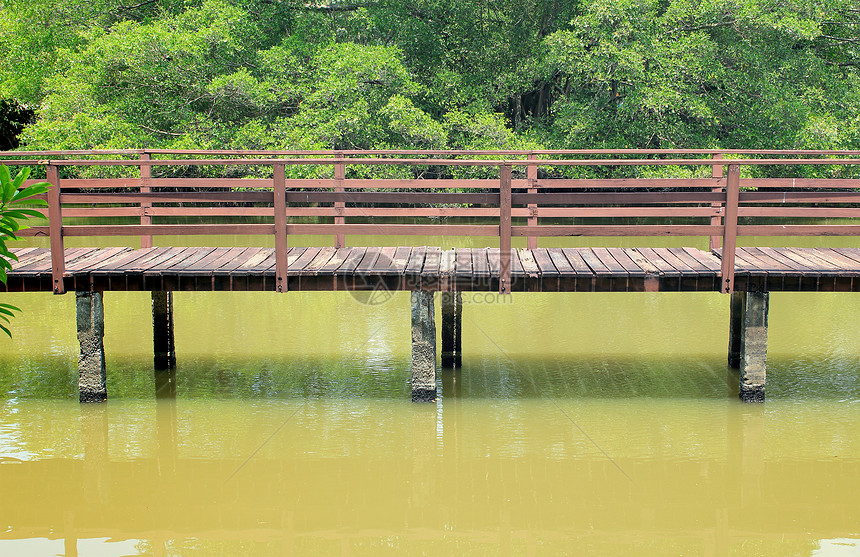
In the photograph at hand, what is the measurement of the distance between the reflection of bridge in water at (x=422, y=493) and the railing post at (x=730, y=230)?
3.79 feet

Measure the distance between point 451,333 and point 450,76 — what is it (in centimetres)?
1428

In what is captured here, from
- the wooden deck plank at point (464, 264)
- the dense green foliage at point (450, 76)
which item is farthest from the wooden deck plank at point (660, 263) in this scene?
the dense green foliage at point (450, 76)

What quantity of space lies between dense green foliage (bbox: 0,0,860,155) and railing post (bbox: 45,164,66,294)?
38.1ft

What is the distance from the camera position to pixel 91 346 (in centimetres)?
716

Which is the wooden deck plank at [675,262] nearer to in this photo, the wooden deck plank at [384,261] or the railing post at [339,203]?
the wooden deck plank at [384,261]

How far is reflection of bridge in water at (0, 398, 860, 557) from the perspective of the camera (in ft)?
16.5

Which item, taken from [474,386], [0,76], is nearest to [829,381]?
[474,386]

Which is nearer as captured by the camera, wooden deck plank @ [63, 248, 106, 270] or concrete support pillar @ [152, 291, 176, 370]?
wooden deck plank @ [63, 248, 106, 270]

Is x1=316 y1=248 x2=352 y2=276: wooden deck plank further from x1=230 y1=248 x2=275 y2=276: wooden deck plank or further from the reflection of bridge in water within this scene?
the reflection of bridge in water

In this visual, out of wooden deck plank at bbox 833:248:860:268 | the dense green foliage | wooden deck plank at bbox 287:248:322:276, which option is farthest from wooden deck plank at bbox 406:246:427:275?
the dense green foliage

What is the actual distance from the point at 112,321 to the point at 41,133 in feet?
32.1

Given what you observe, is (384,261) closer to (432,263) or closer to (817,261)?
(432,263)

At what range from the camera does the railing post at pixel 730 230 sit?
691 cm

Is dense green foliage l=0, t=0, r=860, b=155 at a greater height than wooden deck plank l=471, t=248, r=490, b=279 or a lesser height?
greater
